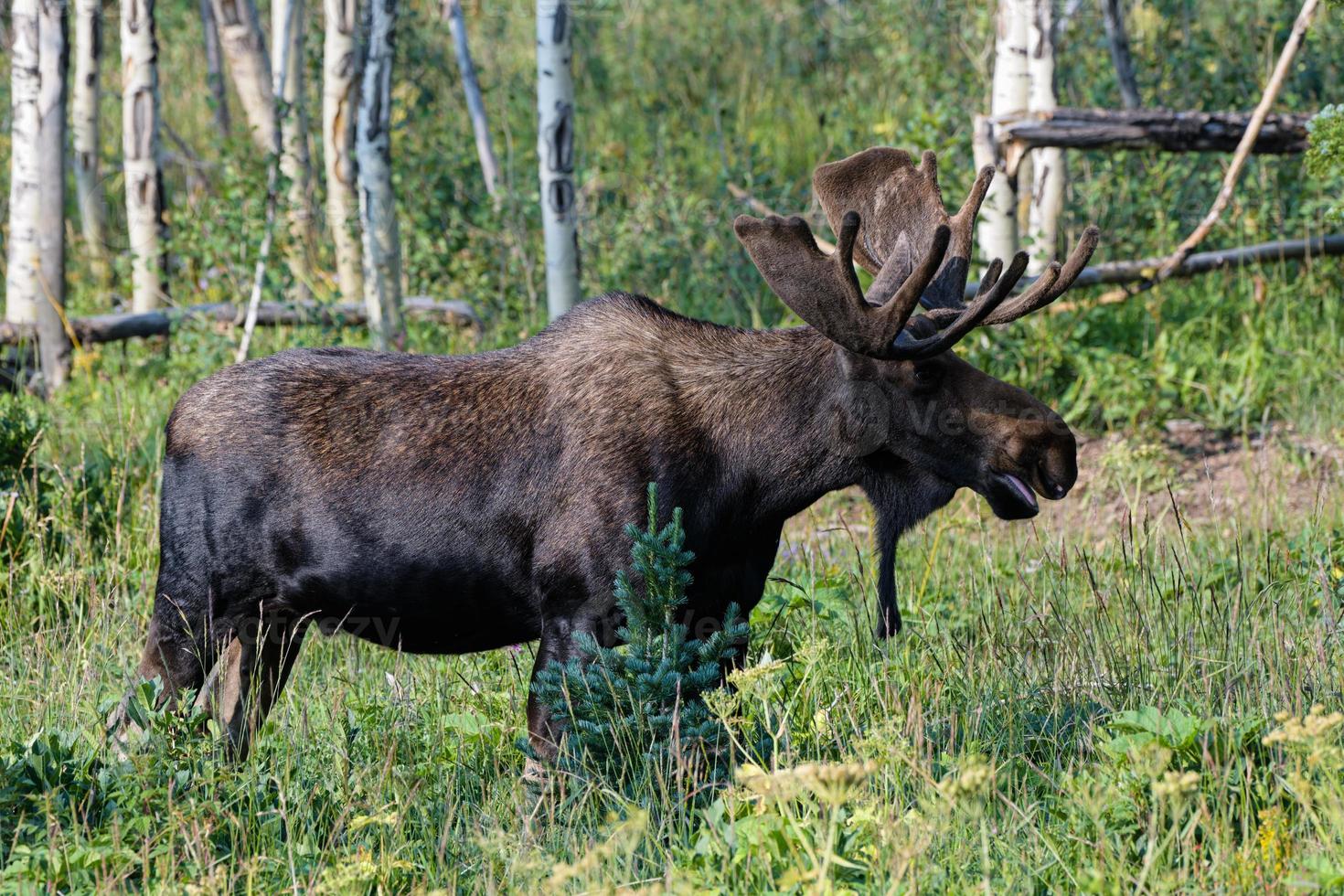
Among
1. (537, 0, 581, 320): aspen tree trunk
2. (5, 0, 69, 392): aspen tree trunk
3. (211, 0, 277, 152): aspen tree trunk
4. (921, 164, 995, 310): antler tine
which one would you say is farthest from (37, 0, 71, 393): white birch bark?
(921, 164, 995, 310): antler tine

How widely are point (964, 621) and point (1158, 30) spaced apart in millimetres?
7745

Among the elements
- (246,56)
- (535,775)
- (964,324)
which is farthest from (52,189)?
(964,324)

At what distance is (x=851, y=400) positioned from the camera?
3.98 meters

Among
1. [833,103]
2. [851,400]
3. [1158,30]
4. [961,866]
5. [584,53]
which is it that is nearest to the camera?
[961,866]

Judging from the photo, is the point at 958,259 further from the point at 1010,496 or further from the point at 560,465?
the point at 560,465

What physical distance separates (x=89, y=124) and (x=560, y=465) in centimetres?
774

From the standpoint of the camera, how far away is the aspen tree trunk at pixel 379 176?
801 centimetres

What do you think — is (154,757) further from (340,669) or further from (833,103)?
(833,103)

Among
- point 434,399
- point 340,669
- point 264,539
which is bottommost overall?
point 340,669

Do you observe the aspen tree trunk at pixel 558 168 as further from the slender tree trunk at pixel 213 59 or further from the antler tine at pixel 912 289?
the slender tree trunk at pixel 213 59

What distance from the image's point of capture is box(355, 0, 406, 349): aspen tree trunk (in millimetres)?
8008

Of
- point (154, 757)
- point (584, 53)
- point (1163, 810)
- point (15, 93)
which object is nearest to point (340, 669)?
point (154, 757)

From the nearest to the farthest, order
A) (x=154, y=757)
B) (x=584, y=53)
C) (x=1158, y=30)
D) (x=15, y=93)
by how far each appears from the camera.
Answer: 1. (x=154, y=757)
2. (x=15, y=93)
3. (x=1158, y=30)
4. (x=584, y=53)

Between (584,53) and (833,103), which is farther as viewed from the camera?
(584,53)
